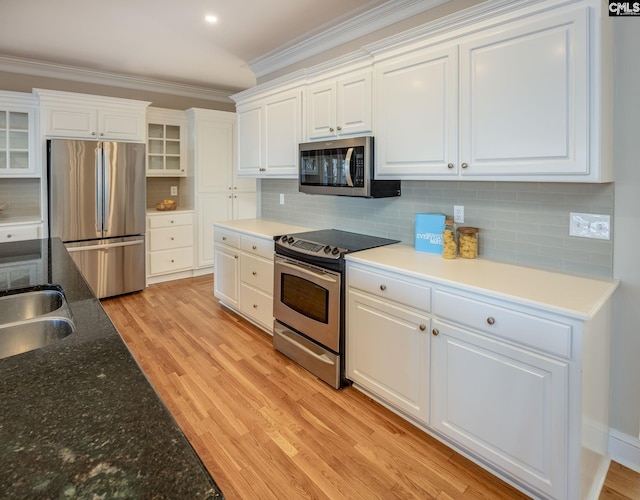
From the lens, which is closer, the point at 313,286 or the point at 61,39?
the point at 313,286

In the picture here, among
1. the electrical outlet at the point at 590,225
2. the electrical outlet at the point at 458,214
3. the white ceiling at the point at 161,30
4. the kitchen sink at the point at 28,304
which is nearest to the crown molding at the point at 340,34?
the white ceiling at the point at 161,30

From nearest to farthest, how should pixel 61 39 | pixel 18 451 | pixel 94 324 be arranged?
1. pixel 18 451
2. pixel 94 324
3. pixel 61 39

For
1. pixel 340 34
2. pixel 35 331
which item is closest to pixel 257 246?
pixel 340 34

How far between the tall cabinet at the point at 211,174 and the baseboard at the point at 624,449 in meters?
4.70

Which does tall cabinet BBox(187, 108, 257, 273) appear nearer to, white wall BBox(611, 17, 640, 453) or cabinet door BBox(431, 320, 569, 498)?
cabinet door BBox(431, 320, 569, 498)

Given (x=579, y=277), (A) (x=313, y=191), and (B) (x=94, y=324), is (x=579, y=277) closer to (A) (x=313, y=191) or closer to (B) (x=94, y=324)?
(A) (x=313, y=191)

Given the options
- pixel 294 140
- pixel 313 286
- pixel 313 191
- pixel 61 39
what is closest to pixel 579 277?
pixel 313 286

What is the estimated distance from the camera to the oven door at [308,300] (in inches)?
99.5

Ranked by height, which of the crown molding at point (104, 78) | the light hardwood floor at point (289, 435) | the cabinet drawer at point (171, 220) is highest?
the crown molding at point (104, 78)

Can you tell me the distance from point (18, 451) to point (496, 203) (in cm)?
233

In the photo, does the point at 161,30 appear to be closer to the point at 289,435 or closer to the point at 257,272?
the point at 257,272

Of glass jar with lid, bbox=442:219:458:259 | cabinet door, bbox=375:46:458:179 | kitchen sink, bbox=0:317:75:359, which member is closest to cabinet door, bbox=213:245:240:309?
cabinet door, bbox=375:46:458:179

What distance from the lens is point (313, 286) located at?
2.67 metres

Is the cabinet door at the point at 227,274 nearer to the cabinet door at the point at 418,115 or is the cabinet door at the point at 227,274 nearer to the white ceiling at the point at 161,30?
the cabinet door at the point at 418,115
